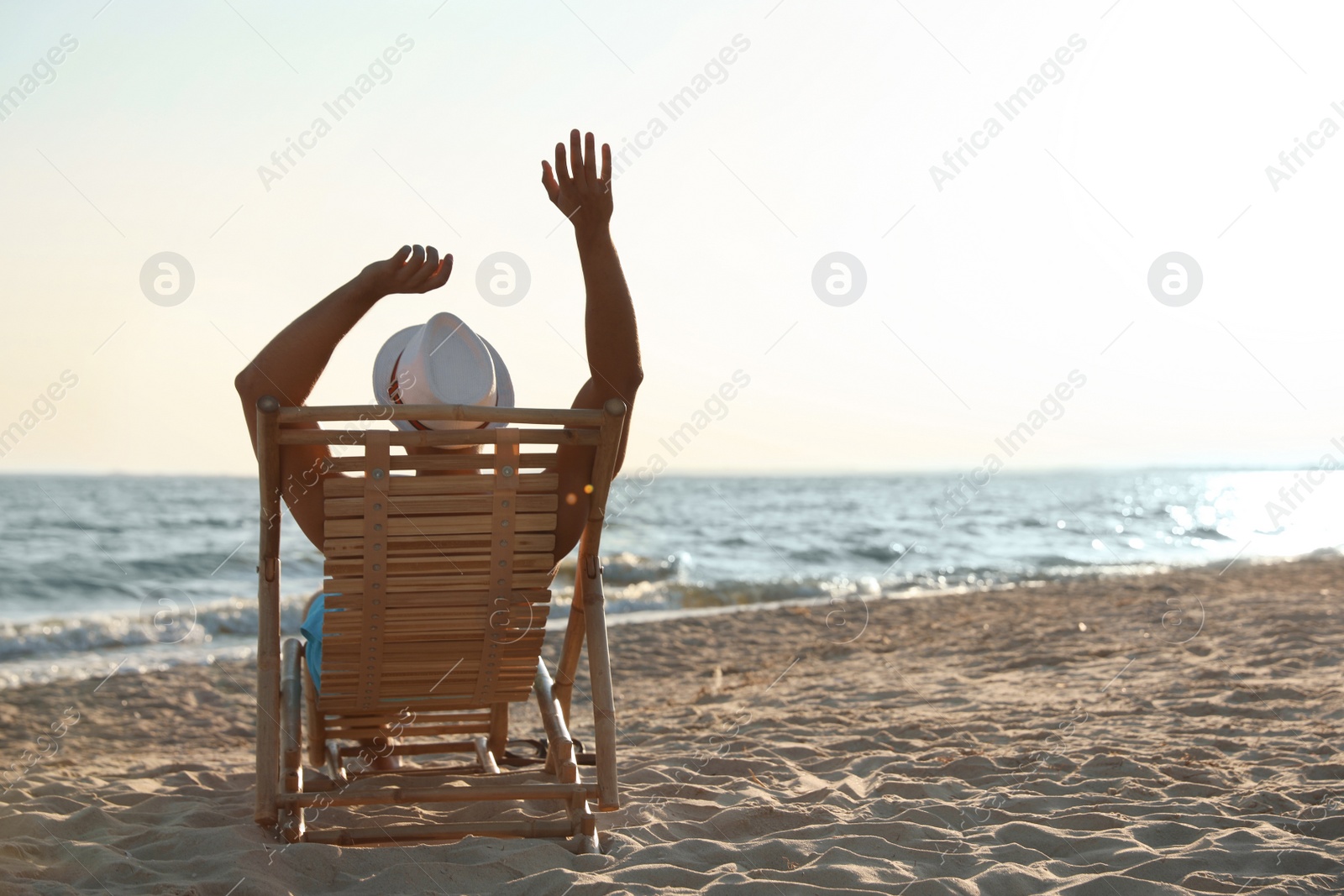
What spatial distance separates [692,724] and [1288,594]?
663 centimetres

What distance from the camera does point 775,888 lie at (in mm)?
2477

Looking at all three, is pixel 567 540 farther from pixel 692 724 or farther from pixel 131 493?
pixel 131 493

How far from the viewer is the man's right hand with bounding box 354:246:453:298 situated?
101 inches

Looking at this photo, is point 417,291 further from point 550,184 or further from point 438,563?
point 438,563

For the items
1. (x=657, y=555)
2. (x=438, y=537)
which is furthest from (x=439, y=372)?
(x=657, y=555)

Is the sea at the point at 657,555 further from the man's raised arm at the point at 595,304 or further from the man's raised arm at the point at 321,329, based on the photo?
the man's raised arm at the point at 595,304

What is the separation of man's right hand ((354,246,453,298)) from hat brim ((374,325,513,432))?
28 cm

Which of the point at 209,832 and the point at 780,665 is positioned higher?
the point at 209,832

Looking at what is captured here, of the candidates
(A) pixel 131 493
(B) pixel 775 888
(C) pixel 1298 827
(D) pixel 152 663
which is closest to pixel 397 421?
(B) pixel 775 888

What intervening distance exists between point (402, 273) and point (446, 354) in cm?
29

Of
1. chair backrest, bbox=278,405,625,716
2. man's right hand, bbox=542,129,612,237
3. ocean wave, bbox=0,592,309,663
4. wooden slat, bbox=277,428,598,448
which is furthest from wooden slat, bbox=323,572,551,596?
ocean wave, bbox=0,592,309,663

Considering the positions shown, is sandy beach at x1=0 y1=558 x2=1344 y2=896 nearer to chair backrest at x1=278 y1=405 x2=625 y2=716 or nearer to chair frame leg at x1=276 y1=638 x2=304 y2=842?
chair frame leg at x1=276 y1=638 x2=304 y2=842

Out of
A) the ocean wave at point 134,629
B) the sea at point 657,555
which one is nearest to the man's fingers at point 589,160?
the sea at point 657,555

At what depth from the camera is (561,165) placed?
2.54 metres
